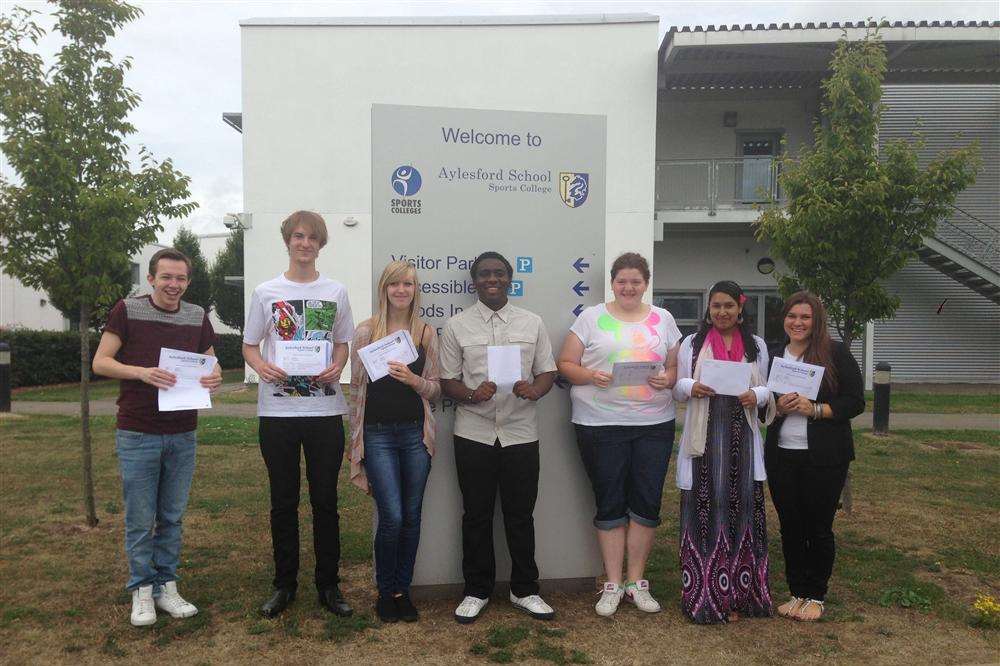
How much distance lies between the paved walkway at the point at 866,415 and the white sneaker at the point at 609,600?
28.0 feet

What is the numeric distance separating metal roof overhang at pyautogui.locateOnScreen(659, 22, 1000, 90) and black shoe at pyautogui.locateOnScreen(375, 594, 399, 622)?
14.2 meters

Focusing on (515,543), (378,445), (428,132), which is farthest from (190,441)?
(428,132)

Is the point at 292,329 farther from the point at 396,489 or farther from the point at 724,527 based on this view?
the point at 724,527

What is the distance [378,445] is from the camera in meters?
4.15

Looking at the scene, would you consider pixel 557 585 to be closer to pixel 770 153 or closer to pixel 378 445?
pixel 378 445

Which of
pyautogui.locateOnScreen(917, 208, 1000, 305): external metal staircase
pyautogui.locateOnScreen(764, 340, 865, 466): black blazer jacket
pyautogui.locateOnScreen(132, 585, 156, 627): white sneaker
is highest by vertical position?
pyautogui.locateOnScreen(917, 208, 1000, 305): external metal staircase

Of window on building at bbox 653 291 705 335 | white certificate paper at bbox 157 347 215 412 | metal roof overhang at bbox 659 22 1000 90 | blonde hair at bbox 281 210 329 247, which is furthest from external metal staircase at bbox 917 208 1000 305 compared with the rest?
white certificate paper at bbox 157 347 215 412

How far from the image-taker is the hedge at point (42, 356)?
1800cm

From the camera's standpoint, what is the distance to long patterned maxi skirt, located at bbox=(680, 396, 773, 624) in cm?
429

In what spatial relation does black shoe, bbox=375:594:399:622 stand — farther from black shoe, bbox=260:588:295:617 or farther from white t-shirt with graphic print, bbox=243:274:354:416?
white t-shirt with graphic print, bbox=243:274:354:416

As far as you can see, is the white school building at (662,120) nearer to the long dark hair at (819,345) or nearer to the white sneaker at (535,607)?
the long dark hair at (819,345)

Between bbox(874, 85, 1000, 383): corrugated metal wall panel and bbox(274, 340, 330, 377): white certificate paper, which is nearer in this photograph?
bbox(274, 340, 330, 377): white certificate paper

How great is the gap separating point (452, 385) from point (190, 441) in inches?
62.2

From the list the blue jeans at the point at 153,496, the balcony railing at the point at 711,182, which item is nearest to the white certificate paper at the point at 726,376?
the blue jeans at the point at 153,496
